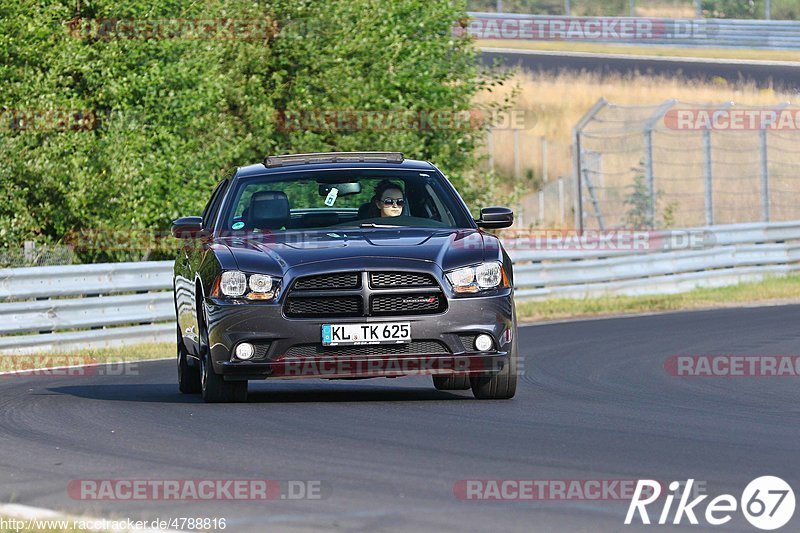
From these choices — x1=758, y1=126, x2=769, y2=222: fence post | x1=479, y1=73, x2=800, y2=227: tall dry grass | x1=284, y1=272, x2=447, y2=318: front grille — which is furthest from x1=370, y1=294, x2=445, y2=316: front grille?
x1=479, y1=73, x2=800, y2=227: tall dry grass

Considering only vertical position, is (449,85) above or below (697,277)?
above

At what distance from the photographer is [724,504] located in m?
6.20

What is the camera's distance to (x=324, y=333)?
974cm

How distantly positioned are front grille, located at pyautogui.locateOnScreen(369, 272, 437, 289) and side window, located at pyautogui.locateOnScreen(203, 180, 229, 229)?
2154 mm

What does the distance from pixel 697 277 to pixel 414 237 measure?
16.2 meters

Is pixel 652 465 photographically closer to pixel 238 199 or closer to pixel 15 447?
pixel 15 447

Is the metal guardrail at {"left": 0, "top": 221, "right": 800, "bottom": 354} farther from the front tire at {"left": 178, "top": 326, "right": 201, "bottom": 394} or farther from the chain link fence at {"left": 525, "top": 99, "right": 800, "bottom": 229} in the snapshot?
the front tire at {"left": 178, "top": 326, "right": 201, "bottom": 394}

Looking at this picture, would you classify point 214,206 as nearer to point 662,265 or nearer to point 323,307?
point 323,307

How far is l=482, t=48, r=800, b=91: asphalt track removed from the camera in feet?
150

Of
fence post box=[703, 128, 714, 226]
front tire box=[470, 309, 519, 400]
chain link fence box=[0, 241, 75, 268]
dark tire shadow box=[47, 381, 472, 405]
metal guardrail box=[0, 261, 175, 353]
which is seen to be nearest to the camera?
front tire box=[470, 309, 519, 400]

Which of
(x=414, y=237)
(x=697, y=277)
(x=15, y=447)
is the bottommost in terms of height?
(x=697, y=277)

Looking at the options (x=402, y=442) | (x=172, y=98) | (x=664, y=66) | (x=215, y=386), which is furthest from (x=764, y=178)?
(x=664, y=66)

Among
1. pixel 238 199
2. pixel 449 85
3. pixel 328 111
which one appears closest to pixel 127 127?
pixel 328 111

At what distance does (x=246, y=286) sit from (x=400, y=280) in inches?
37.3
